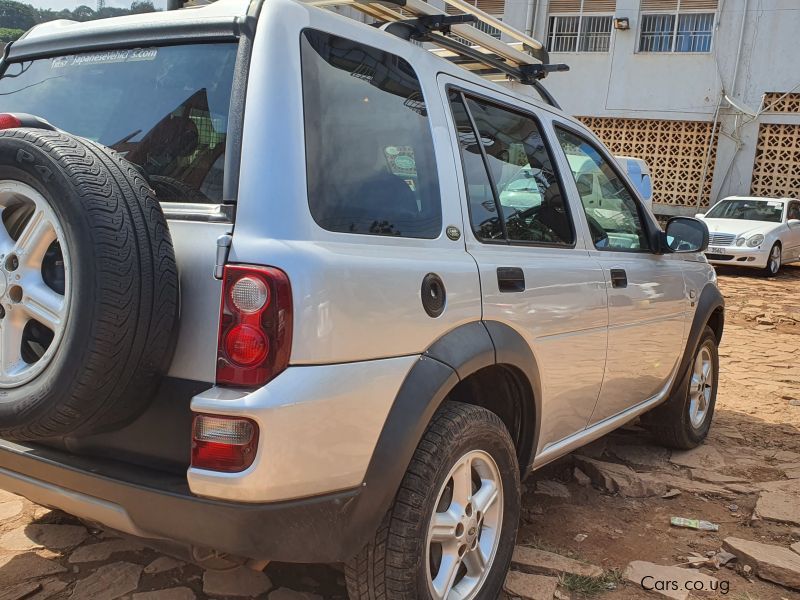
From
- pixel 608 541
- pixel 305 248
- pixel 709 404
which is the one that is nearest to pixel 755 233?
pixel 709 404

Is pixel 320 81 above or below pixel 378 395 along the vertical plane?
above

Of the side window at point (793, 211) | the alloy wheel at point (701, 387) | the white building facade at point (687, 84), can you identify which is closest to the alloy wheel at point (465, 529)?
the alloy wheel at point (701, 387)

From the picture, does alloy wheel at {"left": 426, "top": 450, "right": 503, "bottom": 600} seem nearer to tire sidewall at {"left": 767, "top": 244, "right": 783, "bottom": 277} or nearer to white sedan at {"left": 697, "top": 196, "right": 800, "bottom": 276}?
white sedan at {"left": 697, "top": 196, "right": 800, "bottom": 276}

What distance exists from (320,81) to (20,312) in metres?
0.97

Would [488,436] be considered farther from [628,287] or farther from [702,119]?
[702,119]

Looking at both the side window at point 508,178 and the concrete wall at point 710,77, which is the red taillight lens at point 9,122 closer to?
the side window at point 508,178

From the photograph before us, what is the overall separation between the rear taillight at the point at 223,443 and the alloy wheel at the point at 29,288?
427mm

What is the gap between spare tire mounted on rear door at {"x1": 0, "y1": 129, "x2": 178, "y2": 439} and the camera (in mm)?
1734

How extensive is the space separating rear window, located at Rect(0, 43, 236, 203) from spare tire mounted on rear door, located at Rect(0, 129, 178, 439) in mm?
198

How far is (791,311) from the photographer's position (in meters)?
10.3

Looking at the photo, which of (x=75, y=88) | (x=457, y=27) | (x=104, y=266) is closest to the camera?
(x=104, y=266)

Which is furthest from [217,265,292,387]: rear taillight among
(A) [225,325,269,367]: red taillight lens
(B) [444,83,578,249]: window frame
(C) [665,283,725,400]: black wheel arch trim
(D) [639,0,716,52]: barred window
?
(D) [639,0,716,52]: barred window

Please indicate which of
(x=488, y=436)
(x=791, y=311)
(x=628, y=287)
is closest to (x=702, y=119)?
(x=791, y=311)

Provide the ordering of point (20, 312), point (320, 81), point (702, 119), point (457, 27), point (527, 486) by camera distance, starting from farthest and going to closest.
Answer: point (702, 119), point (527, 486), point (457, 27), point (320, 81), point (20, 312)
